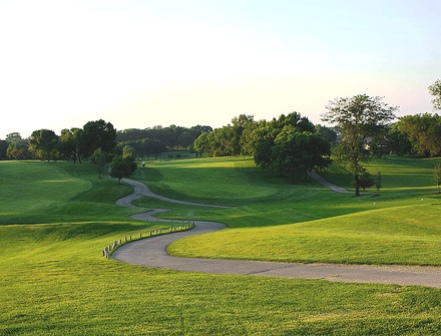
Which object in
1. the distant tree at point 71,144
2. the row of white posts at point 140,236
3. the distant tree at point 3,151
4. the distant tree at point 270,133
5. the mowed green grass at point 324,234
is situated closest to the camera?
the mowed green grass at point 324,234

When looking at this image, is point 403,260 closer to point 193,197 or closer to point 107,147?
point 193,197

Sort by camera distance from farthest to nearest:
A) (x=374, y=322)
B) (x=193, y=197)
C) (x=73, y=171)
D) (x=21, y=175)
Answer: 1. (x=73, y=171)
2. (x=21, y=175)
3. (x=193, y=197)
4. (x=374, y=322)

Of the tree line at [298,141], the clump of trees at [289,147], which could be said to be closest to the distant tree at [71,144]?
the tree line at [298,141]

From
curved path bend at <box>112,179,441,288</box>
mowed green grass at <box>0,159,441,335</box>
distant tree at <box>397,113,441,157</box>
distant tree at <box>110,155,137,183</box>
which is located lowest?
curved path bend at <box>112,179,441,288</box>

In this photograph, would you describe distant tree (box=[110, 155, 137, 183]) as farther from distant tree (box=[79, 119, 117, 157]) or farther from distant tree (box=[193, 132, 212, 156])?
distant tree (box=[193, 132, 212, 156])

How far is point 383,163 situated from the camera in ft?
401

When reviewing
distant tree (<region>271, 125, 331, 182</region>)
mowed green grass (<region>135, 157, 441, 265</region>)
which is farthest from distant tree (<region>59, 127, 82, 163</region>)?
distant tree (<region>271, 125, 331, 182</region>)

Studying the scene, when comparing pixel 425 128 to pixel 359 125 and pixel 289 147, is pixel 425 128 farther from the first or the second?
pixel 289 147

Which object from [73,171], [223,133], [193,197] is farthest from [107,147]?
[223,133]

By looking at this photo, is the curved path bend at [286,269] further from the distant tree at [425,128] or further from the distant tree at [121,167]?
the distant tree at [121,167]

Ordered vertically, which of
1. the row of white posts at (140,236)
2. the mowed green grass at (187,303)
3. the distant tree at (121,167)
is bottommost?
the row of white posts at (140,236)

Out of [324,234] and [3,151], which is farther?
[3,151]

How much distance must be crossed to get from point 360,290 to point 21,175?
302 ft

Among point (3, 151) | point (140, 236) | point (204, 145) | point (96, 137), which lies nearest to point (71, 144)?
point (96, 137)
